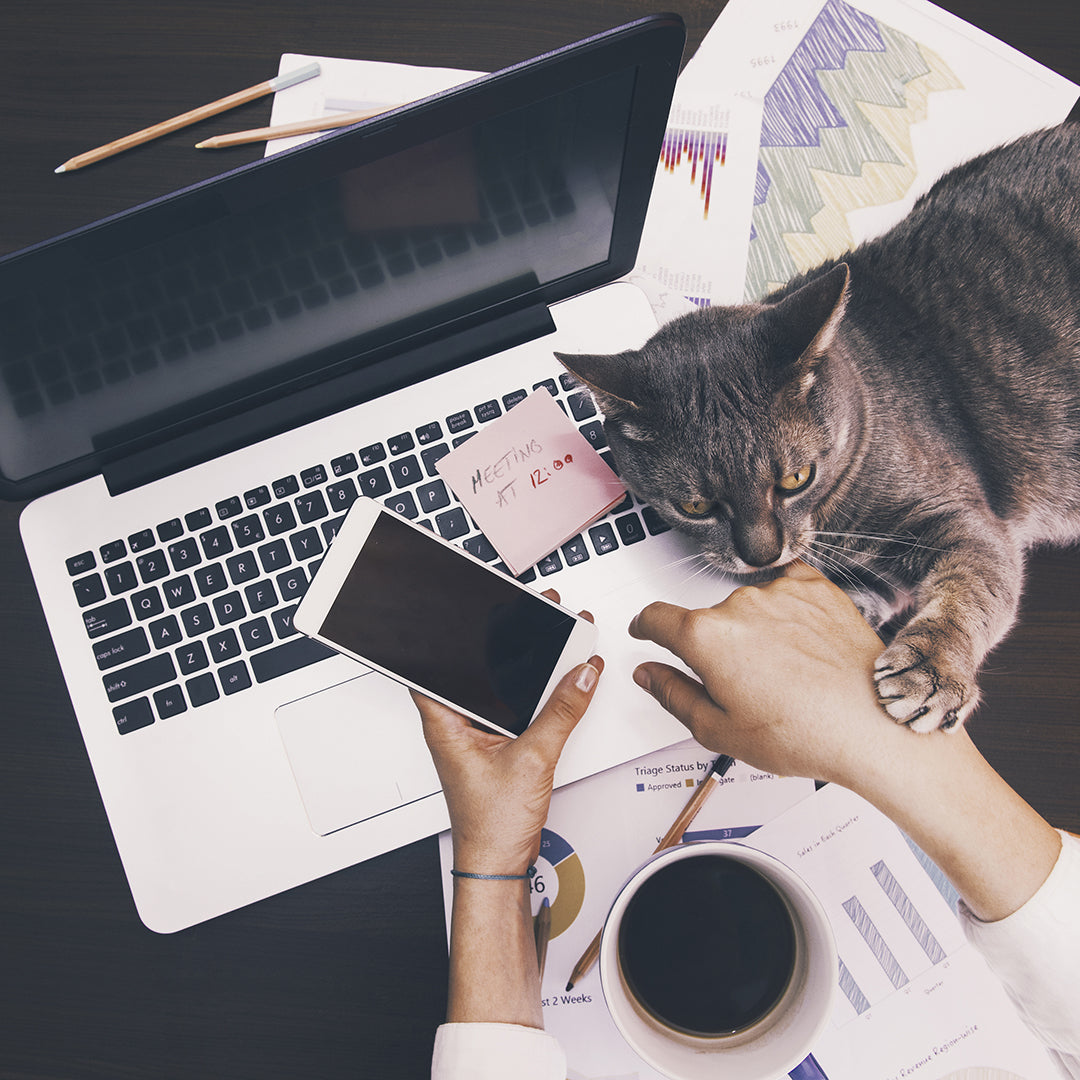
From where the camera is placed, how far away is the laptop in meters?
0.81

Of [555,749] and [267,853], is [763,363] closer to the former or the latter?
[555,749]

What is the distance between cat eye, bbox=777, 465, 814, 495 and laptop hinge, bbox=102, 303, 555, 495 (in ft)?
1.14

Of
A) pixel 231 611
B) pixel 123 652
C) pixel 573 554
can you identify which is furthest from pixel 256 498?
pixel 573 554

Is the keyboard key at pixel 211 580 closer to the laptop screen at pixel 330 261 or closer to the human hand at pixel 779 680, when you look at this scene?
the laptop screen at pixel 330 261

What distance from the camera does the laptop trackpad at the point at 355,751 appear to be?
874 millimetres

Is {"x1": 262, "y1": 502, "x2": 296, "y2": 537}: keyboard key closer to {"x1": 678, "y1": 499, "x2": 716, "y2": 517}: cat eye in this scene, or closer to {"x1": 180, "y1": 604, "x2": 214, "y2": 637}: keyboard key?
Result: {"x1": 180, "y1": 604, "x2": 214, "y2": 637}: keyboard key

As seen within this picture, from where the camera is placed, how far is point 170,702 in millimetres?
874

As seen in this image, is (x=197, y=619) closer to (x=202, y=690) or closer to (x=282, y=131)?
(x=202, y=690)

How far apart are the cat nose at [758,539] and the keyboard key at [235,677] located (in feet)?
1.96

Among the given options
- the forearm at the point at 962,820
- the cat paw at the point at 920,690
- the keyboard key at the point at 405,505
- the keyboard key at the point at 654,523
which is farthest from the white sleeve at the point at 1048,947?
the keyboard key at the point at 405,505

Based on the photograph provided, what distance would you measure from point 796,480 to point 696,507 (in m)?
0.12

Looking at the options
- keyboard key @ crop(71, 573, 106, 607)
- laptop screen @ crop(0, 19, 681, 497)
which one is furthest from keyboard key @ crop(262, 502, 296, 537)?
keyboard key @ crop(71, 573, 106, 607)

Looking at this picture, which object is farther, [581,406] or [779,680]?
[581,406]

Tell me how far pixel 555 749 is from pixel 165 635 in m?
0.49
